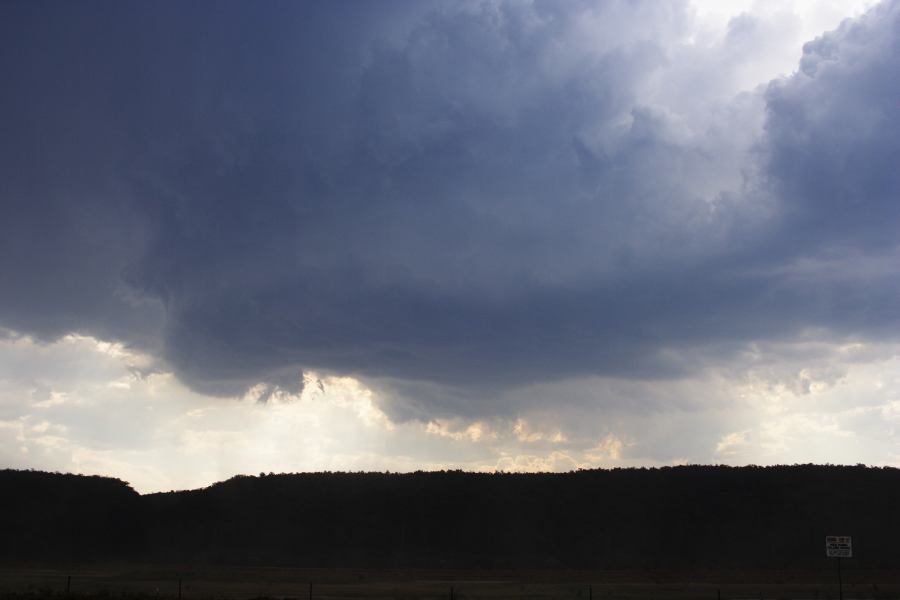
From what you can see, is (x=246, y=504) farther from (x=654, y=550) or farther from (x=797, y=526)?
(x=797, y=526)

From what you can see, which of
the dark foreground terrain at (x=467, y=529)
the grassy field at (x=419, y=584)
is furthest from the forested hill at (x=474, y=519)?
the grassy field at (x=419, y=584)

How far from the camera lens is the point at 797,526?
84375 mm

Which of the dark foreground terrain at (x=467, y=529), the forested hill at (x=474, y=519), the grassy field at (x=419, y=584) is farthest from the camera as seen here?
the forested hill at (x=474, y=519)

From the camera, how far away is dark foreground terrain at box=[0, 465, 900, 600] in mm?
68625

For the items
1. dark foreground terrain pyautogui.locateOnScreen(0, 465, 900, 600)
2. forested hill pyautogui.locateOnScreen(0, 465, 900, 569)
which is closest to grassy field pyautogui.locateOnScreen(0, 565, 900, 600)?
dark foreground terrain pyautogui.locateOnScreen(0, 465, 900, 600)

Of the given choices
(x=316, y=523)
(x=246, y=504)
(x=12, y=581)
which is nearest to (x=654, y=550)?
(x=316, y=523)

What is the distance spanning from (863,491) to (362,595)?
66.0 metres

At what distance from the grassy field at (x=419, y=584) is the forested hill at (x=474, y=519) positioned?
10488mm

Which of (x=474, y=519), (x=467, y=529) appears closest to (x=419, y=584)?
(x=467, y=529)

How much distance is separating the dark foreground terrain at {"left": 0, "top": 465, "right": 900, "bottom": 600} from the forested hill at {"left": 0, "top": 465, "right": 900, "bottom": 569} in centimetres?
22

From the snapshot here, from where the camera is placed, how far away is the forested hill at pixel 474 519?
82312 millimetres

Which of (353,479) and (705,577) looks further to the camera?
(353,479)

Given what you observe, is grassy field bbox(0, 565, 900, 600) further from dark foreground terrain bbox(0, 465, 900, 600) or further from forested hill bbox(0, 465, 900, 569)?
forested hill bbox(0, 465, 900, 569)

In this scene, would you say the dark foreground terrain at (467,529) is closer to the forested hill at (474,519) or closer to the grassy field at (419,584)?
the forested hill at (474,519)
